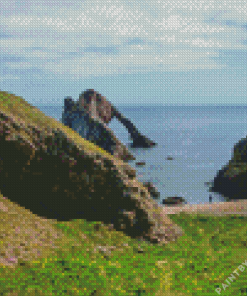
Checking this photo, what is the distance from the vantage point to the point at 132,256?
17109mm

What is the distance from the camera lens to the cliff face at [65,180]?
19453 millimetres

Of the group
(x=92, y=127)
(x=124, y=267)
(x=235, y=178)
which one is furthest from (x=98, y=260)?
(x=92, y=127)

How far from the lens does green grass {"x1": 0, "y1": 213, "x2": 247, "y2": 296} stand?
42.5 ft

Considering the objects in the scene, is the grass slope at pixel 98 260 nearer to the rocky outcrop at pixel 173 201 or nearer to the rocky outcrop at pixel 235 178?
the rocky outcrop at pixel 173 201

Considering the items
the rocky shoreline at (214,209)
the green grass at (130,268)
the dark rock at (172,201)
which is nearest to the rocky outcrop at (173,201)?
the dark rock at (172,201)

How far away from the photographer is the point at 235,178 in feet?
182

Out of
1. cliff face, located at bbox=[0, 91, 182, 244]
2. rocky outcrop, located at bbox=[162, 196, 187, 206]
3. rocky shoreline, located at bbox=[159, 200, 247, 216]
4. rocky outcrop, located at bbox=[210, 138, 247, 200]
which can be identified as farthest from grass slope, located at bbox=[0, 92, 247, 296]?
rocky outcrop, located at bbox=[210, 138, 247, 200]

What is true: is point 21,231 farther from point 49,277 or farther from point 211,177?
point 211,177

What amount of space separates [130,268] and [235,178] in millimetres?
43221

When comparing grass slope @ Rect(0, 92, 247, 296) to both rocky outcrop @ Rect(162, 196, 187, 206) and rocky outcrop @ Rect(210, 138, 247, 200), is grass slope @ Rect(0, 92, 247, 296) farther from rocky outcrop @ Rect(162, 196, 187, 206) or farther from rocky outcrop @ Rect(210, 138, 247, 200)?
rocky outcrop @ Rect(210, 138, 247, 200)

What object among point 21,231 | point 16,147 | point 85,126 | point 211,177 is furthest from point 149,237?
point 85,126

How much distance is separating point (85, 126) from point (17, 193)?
68.8 metres

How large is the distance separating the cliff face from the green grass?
103 centimetres

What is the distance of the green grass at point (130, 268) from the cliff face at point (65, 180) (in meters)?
1.03
